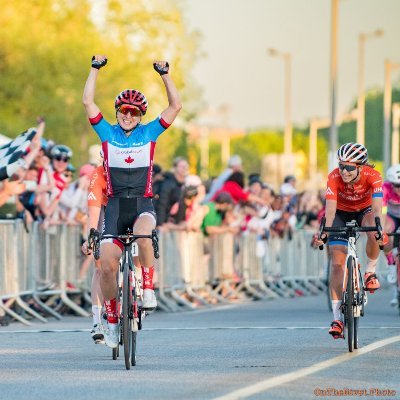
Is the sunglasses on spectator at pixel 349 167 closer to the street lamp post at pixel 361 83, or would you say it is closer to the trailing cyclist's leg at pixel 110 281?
the trailing cyclist's leg at pixel 110 281

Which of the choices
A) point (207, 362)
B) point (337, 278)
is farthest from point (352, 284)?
point (207, 362)

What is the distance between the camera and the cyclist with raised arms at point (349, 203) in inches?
605

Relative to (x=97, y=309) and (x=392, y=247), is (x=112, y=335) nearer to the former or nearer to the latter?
(x=97, y=309)

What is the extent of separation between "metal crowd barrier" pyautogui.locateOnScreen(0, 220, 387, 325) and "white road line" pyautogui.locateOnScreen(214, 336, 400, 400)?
572 cm

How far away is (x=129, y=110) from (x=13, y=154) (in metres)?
6.42

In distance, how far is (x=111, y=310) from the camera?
13.5 meters

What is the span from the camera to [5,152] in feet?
65.9

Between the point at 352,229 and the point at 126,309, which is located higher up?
the point at 352,229

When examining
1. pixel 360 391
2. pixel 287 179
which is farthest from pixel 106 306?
pixel 287 179

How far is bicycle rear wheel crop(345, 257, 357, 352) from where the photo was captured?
1458 centimetres

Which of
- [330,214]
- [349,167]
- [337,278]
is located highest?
A: [349,167]

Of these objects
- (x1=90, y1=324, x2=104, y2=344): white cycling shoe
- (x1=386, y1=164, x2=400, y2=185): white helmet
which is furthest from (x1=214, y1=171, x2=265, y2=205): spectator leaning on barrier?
(x1=90, y1=324, x2=104, y2=344): white cycling shoe

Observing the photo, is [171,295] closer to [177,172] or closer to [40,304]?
[177,172]

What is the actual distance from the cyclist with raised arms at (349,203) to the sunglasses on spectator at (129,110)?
230 centimetres
